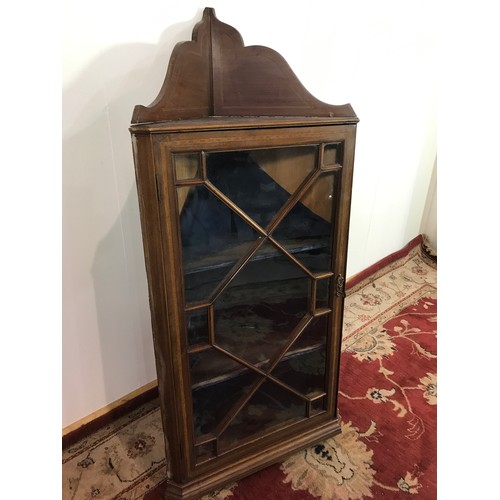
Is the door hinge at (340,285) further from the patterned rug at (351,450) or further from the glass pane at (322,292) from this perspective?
the patterned rug at (351,450)

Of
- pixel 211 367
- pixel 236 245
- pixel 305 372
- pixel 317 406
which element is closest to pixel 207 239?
pixel 236 245

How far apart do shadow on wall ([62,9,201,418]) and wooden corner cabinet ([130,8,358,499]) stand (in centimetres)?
15

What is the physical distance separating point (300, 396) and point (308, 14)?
96 cm

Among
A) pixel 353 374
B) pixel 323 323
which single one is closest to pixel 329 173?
pixel 323 323

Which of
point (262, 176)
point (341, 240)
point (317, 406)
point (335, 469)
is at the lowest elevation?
point (335, 469)

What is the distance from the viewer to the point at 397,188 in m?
1.76

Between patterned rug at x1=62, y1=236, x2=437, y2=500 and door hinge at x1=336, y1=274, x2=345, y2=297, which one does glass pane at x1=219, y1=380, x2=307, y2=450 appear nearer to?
patterned rug at x1=62, y1=236, x2=437, y2=500

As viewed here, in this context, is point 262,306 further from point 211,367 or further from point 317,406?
point 317,406

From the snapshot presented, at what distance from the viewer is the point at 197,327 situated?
79cm

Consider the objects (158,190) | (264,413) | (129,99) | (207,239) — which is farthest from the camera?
(264,413)

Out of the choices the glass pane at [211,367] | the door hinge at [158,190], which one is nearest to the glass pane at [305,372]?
the glass pane at [211,367]

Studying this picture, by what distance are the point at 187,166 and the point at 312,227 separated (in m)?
0.31

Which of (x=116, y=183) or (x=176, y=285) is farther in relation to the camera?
(x=116, y=183)
